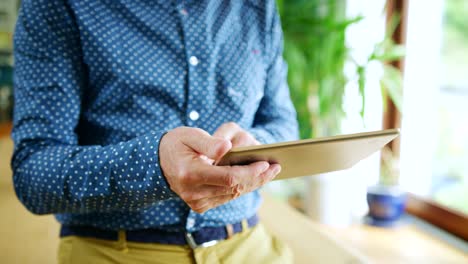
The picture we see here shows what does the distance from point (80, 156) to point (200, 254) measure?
277 mm

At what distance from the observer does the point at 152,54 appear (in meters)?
0.76

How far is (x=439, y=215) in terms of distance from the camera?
1.65 m

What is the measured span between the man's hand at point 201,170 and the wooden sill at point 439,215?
1.27 m

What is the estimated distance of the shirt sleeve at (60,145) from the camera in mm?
608

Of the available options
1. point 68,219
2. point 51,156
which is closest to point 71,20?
point 51,156

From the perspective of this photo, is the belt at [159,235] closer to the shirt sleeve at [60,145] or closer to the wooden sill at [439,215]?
the shirt sleeve at [60,145]

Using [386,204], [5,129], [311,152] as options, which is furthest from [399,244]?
[5,129]

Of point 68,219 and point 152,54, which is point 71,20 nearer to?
point 152,54

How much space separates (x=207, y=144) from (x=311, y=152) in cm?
14

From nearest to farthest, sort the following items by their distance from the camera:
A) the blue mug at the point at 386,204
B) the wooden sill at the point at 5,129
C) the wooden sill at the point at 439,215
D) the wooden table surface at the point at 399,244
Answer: the wooden table surface at the point at 399,244, the wooden sill at the point at 439,215, the blue mug at the point at 386,204, the wooden sill at the point at 5,129

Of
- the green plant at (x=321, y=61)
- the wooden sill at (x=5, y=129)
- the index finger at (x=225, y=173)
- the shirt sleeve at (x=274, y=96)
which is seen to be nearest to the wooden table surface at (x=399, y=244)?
the green plant at (x=321, y=61)

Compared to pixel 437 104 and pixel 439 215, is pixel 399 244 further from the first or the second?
pixel 437 104

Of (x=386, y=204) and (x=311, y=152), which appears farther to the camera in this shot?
(x=386, y=204)

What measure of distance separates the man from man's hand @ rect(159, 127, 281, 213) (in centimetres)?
1
